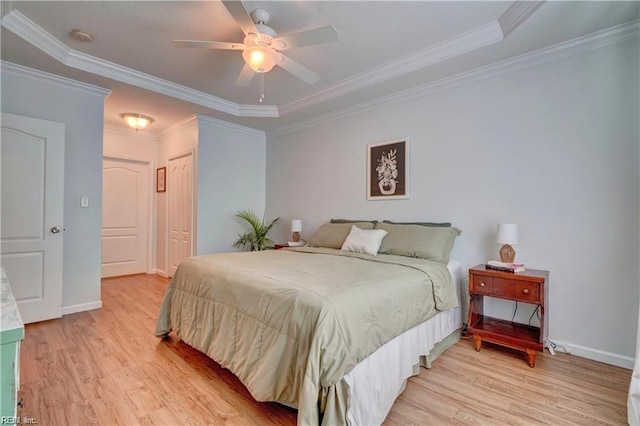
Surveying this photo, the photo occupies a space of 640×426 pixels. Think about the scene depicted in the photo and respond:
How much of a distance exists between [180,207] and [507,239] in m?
4.41

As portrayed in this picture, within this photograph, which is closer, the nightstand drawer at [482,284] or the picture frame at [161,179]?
the nightstand drawer at [482,284]

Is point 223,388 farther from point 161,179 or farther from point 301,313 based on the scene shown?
point 161,179

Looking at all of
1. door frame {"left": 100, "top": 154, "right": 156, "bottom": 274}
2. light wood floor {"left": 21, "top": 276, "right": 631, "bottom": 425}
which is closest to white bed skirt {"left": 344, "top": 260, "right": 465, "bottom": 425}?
light wood floor {"left": 21, "top": 276, "right": 631, "bottom": 425}

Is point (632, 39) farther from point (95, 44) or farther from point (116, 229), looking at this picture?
point (116, 229)

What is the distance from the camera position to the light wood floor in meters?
1.67

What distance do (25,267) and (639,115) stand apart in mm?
5305

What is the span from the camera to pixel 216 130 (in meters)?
4.53

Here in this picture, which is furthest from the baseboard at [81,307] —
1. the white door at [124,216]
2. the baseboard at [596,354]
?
the baseboard at [596,354]

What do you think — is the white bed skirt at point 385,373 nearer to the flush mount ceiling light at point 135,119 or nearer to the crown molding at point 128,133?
the flush mount ceiling light at point 135,119

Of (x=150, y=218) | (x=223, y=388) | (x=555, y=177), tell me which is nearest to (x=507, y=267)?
(x=555, y=177)

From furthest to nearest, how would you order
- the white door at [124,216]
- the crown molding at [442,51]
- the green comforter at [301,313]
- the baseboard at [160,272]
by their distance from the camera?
the baseboard at [160,272], the white door at [124,216], the crown molding at [442,51], the green comforter at [301,313]

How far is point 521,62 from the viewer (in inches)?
104

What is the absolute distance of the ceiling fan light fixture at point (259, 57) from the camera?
2160 millimetres

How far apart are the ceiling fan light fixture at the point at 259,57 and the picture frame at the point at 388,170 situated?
1.75 m
